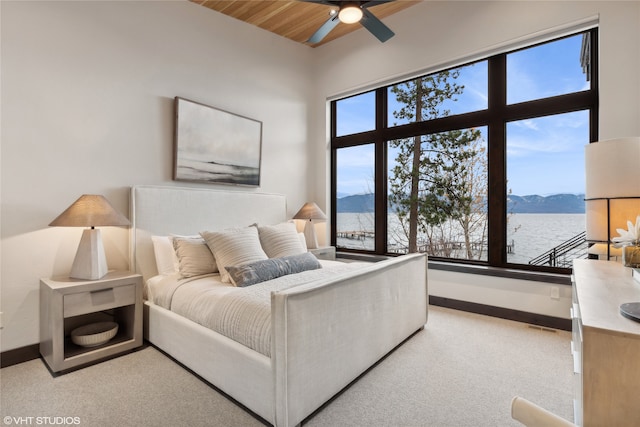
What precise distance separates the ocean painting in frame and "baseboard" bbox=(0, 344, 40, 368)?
1736 mm

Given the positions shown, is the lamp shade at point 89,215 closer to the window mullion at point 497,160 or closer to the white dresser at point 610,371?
the white dresser at point 610,371

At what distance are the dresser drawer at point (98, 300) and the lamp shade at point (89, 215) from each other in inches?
Answer: 19.2

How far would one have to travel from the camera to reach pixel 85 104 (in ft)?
8.80

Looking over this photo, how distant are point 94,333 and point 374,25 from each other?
11.0 ft

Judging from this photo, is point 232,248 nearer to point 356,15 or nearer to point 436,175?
point 356,15

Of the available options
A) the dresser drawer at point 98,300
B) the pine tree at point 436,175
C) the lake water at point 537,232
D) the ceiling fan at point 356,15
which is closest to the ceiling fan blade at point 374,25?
the ceiling fan at point 356,15

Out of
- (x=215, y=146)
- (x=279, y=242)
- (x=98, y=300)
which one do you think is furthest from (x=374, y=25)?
(x=98, y=300)

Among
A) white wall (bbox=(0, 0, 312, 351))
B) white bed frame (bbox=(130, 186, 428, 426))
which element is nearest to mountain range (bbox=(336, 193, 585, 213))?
white bed frame (bbox=(130, 186, 428, 426))

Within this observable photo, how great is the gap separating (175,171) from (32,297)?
4.92 ft

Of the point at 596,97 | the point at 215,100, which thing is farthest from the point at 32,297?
the point at 596,97

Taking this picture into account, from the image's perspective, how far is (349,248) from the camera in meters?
4.64

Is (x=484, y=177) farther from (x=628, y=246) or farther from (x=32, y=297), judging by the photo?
(x=32, y=297)

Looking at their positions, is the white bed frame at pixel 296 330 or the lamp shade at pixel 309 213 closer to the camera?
the white bed frame at pixel 296 330

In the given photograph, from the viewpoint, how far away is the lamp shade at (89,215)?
7.43 ft
